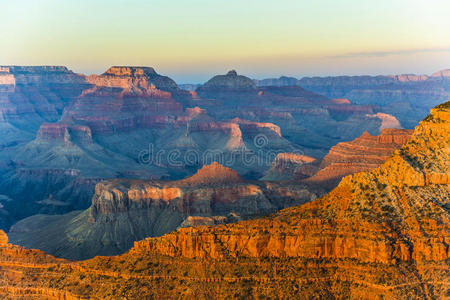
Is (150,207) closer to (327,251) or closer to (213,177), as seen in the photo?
(213,177)

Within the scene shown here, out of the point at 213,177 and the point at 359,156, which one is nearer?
the point at 213,177

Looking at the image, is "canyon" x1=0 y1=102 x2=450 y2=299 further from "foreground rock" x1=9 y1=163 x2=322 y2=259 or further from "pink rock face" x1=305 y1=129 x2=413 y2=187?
"pink rock face" x1=305 y1=129 x2=413 y2=187

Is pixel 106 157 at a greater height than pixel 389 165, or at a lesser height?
lesser

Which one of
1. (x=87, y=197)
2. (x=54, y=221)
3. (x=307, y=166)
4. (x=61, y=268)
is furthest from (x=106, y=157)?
(x=61, y=268)

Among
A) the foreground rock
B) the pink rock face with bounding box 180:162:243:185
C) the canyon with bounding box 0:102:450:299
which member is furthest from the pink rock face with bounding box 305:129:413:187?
the canyon with bounding box 0:102:450:299

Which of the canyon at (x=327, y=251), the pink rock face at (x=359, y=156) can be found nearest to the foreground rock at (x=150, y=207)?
the pink rock face at (x=359, y=156)

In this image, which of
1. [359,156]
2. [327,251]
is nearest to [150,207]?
[359,156]

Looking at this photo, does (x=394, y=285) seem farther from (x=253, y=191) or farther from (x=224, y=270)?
(x=253, y=191)

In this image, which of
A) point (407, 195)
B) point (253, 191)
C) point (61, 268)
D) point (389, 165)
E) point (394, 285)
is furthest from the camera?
point (253, 191)
